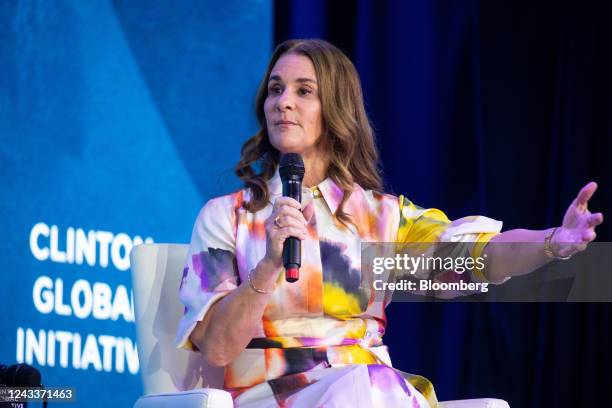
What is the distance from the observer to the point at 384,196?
2.28 m

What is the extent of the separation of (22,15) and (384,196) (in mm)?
1392

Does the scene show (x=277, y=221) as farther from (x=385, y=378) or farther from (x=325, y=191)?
(x=325, y=191)

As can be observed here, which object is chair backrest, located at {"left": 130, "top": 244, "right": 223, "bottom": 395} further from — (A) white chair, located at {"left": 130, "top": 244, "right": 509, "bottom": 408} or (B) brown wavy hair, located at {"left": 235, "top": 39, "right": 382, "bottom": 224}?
(B) brown wavy hair, located at {"left": 235, "top": 39, "right": 382, "bottom": 224}

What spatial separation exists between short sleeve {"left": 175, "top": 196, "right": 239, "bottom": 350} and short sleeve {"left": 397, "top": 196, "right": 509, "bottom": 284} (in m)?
0.41

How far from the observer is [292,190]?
1736mm

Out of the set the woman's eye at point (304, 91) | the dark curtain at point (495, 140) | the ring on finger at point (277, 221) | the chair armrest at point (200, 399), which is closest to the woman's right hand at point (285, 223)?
the ring on finger at point (277, 221)

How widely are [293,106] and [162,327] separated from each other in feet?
1.92

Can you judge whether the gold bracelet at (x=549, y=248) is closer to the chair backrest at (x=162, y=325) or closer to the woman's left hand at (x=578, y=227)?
the woman's left hand at (x=578, y=227)

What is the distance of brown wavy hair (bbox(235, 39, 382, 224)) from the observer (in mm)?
2197

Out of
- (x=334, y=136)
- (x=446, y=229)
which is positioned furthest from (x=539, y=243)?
(x=334, y=136)

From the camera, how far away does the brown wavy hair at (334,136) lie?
7.21 ft

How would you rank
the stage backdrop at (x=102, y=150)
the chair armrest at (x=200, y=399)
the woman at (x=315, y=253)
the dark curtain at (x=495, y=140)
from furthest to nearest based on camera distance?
the dark curtain at (x=495, y=140), the stage backdrop at (x=102, y=150), the woman at (x=315, y=253), the chair armrest at (x=200, y=399)

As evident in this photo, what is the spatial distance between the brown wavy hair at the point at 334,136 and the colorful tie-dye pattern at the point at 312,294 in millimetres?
34

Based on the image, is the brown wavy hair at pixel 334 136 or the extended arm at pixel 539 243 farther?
the brown wavy hair at pixel 334 136
